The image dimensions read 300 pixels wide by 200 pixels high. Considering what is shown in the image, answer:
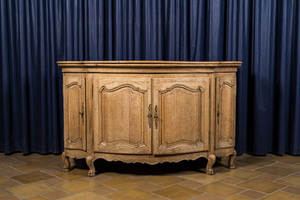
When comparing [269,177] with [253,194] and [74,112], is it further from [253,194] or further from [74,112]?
[74,112]

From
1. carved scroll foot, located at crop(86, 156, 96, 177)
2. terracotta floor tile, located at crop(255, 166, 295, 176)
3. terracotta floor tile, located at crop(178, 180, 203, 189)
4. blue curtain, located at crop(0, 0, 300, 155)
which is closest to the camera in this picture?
terracotta floor tile, located at crop(178, 180, 203, 189)

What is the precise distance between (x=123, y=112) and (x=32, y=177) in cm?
88

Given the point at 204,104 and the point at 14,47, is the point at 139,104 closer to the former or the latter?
the point at 204,104

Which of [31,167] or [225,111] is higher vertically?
[225,111]

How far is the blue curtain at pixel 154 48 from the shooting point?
12.0ft

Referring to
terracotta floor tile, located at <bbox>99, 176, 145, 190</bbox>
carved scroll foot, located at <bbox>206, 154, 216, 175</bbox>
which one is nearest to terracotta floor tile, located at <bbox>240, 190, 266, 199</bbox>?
carved scroll foot, located at <bbox>206, 154, 216, 175</bbox>

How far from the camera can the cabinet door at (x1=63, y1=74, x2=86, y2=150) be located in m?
3.03

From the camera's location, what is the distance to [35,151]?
12.6ft

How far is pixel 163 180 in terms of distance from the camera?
2900mm

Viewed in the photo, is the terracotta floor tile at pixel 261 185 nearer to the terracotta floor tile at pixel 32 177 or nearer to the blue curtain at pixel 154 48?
the blue curtain at pixel 154 48

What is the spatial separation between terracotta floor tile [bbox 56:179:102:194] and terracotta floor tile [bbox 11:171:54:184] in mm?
263

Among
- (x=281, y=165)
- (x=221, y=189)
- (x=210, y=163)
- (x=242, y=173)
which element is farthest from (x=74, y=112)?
(x=281, y=165)

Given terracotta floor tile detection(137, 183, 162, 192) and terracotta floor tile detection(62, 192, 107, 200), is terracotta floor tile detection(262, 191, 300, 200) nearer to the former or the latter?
terracotta floor tile detection(137, 183, 162, 192)

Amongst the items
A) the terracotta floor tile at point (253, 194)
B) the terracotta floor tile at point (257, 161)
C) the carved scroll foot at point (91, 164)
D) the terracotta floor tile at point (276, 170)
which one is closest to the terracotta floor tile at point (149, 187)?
the carved scroll foot at point (91, 164)
